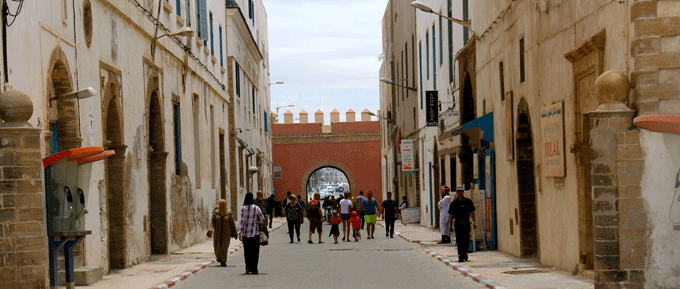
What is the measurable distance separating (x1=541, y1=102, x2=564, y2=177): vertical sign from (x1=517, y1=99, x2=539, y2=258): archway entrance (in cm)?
194

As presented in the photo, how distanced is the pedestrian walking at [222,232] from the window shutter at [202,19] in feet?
31.8

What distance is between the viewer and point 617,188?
10125 millimetres

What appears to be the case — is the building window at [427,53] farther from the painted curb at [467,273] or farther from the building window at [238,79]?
the painted curb at [467,273]

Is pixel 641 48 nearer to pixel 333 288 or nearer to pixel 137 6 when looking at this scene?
pixel 333 288

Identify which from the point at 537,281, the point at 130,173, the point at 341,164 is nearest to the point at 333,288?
the point at 537,281

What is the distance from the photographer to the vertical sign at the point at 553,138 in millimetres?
13828

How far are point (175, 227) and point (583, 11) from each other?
1255 cm

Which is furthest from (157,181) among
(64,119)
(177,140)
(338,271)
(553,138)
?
(553,138)

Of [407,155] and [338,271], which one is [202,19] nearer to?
[338,271]

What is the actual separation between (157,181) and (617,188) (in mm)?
12716

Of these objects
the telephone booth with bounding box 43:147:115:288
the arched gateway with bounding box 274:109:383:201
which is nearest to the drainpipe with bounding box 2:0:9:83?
the telephone booth with bounding box 43:147:115:288

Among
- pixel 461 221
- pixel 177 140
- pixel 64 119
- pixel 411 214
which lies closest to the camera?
pixel 64 119

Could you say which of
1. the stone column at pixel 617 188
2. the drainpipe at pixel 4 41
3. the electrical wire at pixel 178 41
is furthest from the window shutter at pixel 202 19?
the stone column at pixel 617 188

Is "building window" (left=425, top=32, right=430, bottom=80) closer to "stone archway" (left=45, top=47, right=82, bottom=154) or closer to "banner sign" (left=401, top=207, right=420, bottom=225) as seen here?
"banner sign" (left=401, top=207, right=420, bottom=225)
